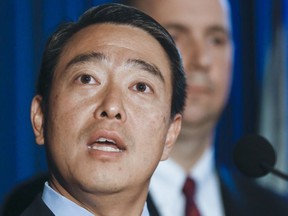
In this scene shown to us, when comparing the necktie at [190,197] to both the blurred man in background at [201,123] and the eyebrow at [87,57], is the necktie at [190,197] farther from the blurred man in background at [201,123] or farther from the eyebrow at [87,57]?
the eyebrow at [87,57]

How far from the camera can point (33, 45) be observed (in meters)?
1.59

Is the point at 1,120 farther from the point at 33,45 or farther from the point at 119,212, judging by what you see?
the point at 119,212

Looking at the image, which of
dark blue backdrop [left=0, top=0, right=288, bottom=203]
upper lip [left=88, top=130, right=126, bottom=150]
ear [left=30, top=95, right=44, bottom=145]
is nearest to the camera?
upper lip [left=88, top=130, right=126, bottom=150]

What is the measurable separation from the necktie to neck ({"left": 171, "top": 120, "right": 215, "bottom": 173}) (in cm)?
3

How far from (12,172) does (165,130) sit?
490mm

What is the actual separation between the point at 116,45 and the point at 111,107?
0.15 metres

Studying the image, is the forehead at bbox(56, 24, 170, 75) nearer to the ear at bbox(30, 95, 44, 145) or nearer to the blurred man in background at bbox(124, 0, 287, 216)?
the ear at bbox(30, 95, 44, 145)

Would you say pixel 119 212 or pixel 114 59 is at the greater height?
pixel 114 59

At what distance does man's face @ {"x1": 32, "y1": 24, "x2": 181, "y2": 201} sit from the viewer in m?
1.11

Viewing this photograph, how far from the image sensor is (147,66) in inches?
47.4

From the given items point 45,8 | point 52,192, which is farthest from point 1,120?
point 52,192

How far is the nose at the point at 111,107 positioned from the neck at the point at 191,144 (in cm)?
61

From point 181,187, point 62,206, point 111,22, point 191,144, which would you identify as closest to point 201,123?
point 191,144

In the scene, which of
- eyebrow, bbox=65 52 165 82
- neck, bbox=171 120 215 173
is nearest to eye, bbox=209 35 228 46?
neck, bbox=171 120 215 173
